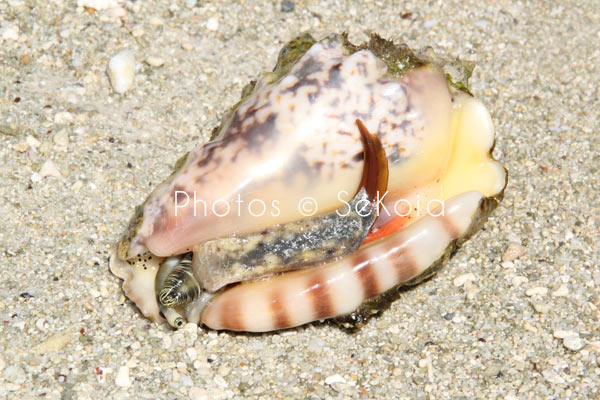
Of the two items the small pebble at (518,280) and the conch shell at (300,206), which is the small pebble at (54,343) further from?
the small pebble at (518,280)

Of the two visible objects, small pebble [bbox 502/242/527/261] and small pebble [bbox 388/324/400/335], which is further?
small pebble [bbox 502/242/527/261]

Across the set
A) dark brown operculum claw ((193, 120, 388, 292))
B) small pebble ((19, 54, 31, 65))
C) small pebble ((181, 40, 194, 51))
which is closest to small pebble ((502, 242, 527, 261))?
dark brown operculum claw ((193, 120, 388, 292))

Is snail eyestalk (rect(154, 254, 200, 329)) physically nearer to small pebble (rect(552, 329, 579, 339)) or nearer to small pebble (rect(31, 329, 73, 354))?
small pebble (rect(31, 329, 73, 354))

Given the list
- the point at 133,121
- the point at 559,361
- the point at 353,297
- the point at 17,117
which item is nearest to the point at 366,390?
the point at 353,297

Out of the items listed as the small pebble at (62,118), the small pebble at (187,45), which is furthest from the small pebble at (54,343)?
the small pebble at (187,45)

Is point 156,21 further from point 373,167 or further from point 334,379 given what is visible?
point 334,379

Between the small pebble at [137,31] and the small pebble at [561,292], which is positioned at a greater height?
the small pebble at [137,31]
